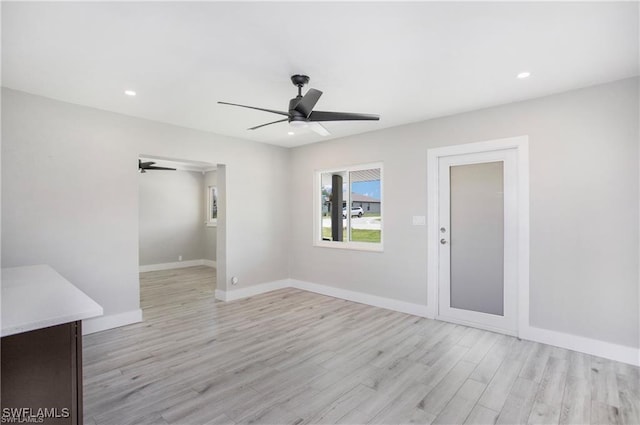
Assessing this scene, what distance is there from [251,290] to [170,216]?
3660 mm

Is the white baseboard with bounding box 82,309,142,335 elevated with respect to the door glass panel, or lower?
lower

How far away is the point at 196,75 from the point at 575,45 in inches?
117

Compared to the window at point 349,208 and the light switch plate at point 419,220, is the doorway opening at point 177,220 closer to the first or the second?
the window at point 349,208

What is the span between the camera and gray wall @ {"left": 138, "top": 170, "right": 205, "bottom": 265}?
7.21m

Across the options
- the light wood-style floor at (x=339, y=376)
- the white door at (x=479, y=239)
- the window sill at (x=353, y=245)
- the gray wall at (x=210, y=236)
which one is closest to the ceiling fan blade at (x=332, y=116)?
the white door at (x=479, y=239)

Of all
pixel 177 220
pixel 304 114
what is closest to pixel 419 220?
pixel 304 114

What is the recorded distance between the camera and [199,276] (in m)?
6.73

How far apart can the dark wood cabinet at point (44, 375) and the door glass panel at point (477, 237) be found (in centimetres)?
374

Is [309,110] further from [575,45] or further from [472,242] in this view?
[472,242]

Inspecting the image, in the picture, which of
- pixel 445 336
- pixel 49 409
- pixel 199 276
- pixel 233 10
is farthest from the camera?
pixel 199 276

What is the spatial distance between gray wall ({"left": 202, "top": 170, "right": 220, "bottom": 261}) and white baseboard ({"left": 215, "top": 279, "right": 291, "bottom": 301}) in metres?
2.93

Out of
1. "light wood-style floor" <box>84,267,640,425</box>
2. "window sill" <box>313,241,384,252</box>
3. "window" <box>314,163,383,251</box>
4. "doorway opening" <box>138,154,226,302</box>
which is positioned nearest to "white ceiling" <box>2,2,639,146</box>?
"window" <box>314,163,383,251</box>

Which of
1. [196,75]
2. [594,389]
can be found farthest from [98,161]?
[594,389]

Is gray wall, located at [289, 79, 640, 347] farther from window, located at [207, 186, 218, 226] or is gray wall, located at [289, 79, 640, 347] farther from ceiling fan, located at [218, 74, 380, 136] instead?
window, located at [207, 186, 218, 226]
